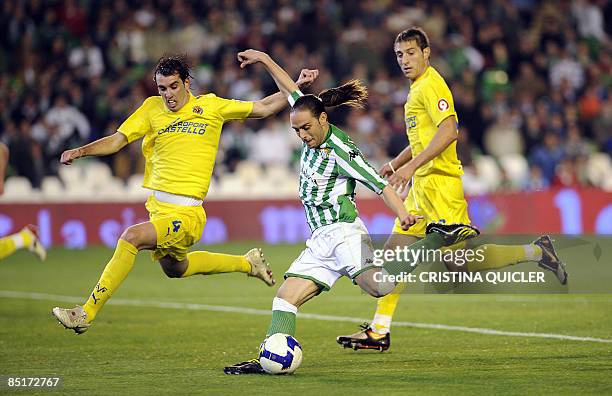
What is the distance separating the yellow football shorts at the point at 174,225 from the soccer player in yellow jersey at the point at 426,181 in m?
1.48

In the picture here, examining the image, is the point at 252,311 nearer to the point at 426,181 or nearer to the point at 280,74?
the point at 426,181

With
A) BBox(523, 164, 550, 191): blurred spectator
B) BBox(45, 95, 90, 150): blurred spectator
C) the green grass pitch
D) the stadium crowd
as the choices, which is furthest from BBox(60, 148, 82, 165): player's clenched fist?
BBox(523, 164, 550, 191): blurred spectator

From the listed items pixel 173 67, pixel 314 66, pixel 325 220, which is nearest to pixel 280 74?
pixel 173 67

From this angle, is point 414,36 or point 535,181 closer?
point 414,36

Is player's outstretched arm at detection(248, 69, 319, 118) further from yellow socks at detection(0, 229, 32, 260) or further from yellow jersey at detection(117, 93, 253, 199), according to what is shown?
yellow socks at detection(0, 229, 32, 260)

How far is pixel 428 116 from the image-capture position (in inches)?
370

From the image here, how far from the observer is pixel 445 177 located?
938cm

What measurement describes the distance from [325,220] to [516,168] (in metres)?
13.9

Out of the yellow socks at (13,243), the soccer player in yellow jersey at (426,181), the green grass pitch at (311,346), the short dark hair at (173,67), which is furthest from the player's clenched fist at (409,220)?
the yellow socks at (13,243)

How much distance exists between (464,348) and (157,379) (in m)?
2.57

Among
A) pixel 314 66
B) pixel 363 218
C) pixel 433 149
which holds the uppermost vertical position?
pixel 314 66

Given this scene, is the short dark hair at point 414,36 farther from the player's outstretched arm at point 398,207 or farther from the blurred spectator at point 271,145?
the blurred spectator at point 271,145

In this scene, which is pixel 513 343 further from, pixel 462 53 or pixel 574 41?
pixel 574 41

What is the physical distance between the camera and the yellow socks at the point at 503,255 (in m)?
9.52
